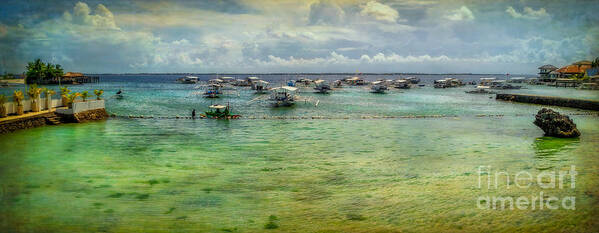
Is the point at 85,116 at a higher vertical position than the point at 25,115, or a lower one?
lower

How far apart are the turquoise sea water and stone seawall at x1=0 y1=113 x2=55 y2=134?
0.59 m

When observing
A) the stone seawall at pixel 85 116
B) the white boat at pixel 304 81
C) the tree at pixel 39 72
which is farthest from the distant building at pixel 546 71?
the tree at pixel 39 72

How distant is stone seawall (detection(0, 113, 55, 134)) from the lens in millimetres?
20578

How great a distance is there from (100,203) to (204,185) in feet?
9.77

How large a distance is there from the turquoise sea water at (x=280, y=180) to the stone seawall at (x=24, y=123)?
0.59 metres

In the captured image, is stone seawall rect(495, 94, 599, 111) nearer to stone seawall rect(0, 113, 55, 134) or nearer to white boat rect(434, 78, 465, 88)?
white boat rect(434, 78, 465, 88)

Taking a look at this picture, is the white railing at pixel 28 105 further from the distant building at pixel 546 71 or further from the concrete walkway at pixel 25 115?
the distant building at pixel 546 71

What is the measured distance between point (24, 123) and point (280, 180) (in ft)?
60.8

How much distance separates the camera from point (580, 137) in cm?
2080

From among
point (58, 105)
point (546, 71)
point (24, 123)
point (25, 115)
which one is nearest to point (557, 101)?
point (58, 105)

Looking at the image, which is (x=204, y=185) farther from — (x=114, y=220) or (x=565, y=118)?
(x=565, y=118)

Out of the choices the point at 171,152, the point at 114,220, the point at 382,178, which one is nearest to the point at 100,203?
the point at 114,220

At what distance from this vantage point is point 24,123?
72.8 ft

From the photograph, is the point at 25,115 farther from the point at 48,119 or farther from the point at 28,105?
the point at 28,105
